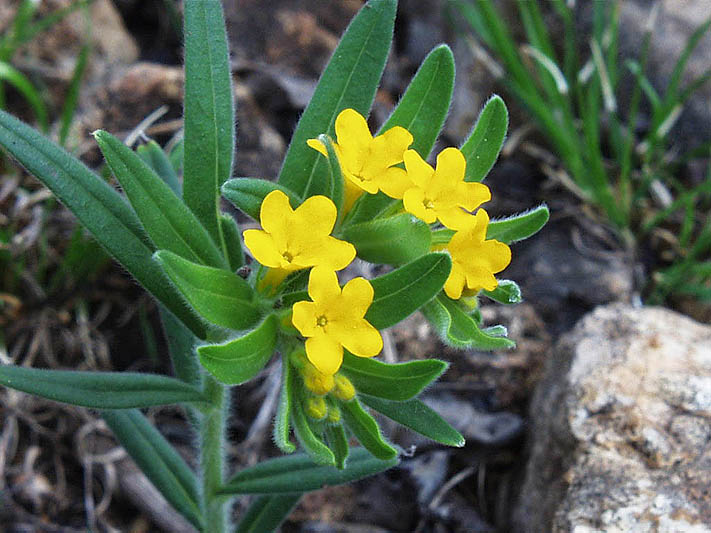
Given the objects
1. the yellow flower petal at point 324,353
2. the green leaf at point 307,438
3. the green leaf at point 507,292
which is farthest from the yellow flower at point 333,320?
the green leaf at point 507,292

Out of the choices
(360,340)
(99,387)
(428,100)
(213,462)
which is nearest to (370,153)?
(428,100)

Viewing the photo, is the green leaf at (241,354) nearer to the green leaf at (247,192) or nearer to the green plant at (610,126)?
the green leaf at (247,192)

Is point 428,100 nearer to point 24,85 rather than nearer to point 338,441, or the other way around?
point 338,441

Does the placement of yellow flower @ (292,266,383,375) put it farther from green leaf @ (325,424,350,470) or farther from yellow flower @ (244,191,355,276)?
green leaf @ (325,424,350,470)

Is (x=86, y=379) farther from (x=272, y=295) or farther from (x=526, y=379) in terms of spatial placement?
(x=526, y=379)

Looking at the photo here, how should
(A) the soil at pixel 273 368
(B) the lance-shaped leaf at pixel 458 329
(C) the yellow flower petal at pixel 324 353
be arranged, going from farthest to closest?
(A) the soil at pixel 273 368 < (B) the lance-shaped leaf at pixel 458 329 < (C) the yellow flower petal at pixel 324 353

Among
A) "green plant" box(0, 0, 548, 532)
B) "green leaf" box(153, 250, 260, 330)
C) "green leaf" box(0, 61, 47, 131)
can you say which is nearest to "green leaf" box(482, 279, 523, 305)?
"green plant" box(0, 0, 548, 532)
